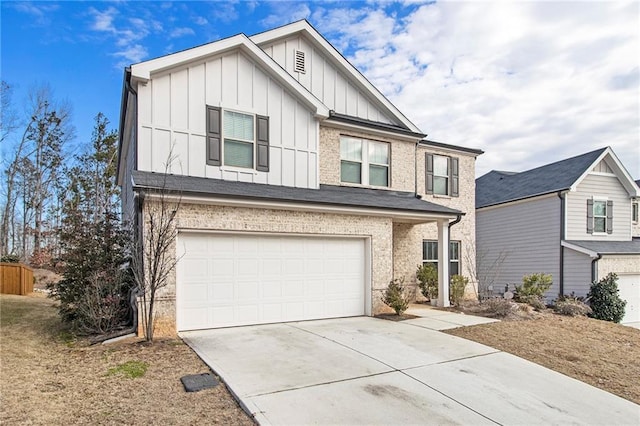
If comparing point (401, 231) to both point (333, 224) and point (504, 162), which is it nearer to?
point (333, 224)

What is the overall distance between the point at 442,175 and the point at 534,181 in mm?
7682

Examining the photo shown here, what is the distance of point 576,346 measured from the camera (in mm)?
8227

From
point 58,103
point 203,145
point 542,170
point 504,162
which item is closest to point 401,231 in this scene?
point 203,145

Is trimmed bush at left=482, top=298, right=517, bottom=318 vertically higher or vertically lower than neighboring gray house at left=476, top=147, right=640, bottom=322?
lower

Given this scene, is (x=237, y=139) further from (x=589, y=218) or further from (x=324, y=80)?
(x=589, y=218)

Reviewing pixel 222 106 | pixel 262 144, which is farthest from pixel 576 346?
pixel 222 106

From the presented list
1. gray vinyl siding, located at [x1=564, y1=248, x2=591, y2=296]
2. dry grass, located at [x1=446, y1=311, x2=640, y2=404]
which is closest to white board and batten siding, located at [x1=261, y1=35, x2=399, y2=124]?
dry grass, located at [x1=446, y1=311, x2=640, y2=404]

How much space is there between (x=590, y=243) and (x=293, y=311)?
15.0 meters

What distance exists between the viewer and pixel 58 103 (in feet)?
91.8

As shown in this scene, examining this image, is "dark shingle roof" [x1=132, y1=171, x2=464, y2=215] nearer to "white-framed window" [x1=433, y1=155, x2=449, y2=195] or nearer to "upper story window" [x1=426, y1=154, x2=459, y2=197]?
"upper story window" [x1=426, y1=154, x2=459, y2=197]

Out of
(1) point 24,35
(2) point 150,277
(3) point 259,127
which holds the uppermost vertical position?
(1) point 24,35

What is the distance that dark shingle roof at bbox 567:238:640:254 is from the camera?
16.2 meters

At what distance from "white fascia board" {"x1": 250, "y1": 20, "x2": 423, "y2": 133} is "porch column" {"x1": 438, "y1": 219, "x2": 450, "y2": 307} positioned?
152 inches

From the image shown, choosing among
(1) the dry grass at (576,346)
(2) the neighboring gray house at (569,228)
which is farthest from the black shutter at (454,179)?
(1) the dry grass at (576,346)
